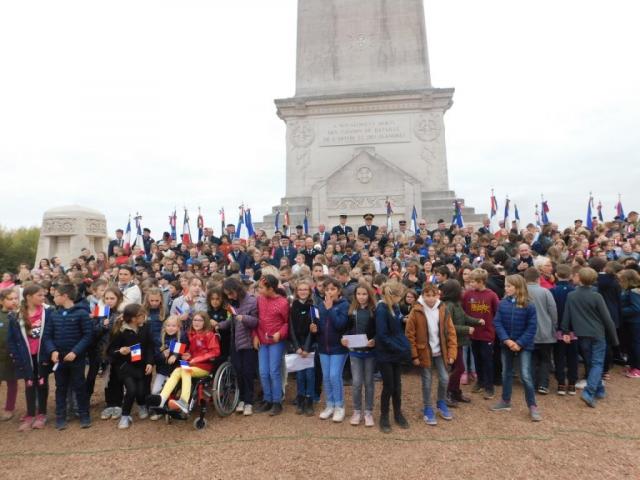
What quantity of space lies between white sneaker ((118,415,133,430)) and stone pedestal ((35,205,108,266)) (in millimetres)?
12659

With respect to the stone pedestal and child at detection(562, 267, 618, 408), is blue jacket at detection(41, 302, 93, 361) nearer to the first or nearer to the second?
child at detection(562, 267, 618, 408)

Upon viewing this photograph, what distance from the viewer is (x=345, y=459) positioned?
16.1ft

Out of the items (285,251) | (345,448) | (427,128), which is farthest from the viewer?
(427,128)

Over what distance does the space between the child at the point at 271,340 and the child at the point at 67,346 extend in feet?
7.49

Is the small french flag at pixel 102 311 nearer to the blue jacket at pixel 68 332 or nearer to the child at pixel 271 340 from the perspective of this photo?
the blue jacket at pixel 68 332

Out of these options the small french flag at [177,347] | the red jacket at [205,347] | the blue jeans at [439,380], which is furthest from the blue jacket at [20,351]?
the blue jeans at [439,380]

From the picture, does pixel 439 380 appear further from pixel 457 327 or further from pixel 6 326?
pixel 6 326

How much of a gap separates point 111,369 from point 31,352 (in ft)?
3.49

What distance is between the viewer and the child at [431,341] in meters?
5.77

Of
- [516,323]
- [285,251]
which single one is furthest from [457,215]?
[516,323]

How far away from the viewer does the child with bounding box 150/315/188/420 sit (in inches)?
240

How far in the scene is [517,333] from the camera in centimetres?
596

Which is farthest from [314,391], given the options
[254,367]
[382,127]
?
[382,127]

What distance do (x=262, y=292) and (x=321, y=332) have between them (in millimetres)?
1024
